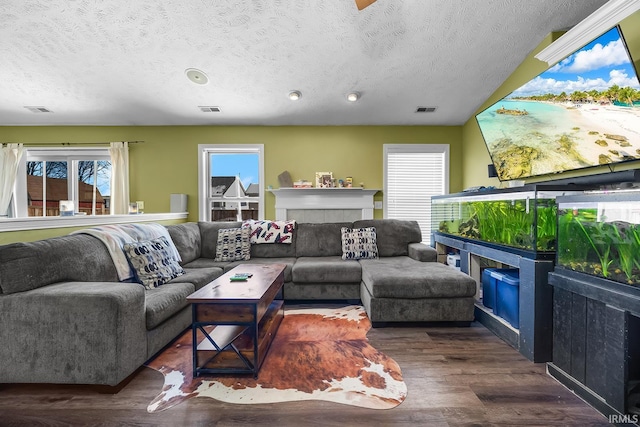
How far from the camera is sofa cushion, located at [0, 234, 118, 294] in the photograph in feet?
5.17

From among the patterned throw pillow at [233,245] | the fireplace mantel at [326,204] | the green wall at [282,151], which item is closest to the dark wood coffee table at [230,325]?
the patterned throw pillow at [233,245]

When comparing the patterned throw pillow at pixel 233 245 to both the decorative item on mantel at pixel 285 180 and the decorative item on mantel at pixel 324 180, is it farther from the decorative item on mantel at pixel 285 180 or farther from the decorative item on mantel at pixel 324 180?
the decorative item on mantel at pixel 324 180

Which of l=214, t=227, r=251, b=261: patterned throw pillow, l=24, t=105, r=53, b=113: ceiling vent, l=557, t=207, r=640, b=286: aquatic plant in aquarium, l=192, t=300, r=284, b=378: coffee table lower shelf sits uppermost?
l=24, t=105, r=53, b=113: ceiling vent

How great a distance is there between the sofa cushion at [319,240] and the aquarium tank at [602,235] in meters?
2.27

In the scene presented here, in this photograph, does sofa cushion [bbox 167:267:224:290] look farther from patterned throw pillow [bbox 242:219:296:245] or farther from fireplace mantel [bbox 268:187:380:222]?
fireplace mantel [bbox 268:187:380:222]

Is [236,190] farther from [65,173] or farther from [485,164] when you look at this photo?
[485,164]

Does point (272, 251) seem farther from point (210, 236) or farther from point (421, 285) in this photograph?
point (421, 285)

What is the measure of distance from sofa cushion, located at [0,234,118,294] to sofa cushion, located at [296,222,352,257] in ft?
6.62

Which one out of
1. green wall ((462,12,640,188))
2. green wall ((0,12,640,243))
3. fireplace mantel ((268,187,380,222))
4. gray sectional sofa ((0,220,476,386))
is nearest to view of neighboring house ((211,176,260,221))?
green wall ((0,12,640,243))

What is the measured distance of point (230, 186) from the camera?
4.66 meters

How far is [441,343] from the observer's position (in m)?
2.17

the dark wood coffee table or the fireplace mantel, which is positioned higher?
the fireplace mantel

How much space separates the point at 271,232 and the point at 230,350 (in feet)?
6.34

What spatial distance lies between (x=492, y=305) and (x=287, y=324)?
1.82m
